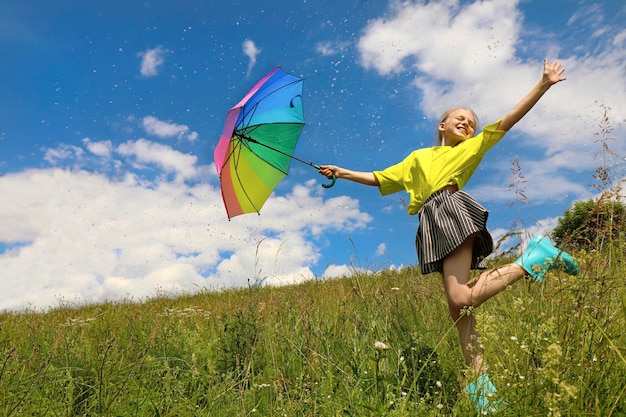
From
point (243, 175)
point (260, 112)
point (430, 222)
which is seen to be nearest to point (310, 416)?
point (430, 222)

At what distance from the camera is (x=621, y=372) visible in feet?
7.09

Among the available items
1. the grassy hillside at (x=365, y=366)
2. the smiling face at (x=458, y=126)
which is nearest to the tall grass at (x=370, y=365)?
the grassy hillside at (x=365, y=366)

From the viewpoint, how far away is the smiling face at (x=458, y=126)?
3.61 metres

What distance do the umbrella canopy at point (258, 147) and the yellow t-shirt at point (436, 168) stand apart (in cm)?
129

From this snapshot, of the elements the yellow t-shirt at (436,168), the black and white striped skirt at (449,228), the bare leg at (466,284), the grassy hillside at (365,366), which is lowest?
the grassy hillside at (365,366)

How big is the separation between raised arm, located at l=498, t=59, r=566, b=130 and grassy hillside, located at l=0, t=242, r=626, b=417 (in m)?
1.00

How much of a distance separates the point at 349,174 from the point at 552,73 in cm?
165

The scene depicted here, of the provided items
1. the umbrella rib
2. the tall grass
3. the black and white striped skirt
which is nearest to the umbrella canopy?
the umbrella rib

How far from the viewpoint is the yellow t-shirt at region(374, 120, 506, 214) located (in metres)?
3.24

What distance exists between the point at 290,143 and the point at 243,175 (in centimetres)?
56

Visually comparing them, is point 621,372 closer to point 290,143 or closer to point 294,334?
point 294,334

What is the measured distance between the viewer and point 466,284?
117 inches

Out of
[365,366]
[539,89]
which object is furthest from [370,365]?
[539,89]

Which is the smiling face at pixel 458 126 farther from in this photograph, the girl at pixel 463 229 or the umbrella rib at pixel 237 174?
the umbrella rib at pixel 237 174
